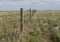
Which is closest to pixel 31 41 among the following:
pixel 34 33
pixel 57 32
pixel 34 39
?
pixel 34 39

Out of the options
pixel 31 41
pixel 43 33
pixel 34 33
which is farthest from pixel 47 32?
pixel 31 41

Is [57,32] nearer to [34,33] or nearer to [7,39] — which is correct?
[34,33]

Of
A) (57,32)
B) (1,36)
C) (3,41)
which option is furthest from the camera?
(57,32)

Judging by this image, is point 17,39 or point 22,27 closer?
point 17,39

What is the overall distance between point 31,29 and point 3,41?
2.59 metres

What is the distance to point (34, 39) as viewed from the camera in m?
12.6

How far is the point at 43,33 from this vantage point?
14.2 metres

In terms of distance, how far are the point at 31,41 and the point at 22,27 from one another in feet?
4.44

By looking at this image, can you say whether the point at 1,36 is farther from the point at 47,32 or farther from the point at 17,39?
the point at 47,32

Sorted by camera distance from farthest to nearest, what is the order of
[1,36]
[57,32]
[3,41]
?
1. [57,32]
2. [1,36]
3. [3,41]

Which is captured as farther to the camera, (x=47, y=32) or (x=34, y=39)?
(x=47, y=32)

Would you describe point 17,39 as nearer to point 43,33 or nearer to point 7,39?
point 7,39

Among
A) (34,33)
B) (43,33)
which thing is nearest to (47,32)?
(43,33)

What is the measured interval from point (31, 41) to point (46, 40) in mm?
1271
